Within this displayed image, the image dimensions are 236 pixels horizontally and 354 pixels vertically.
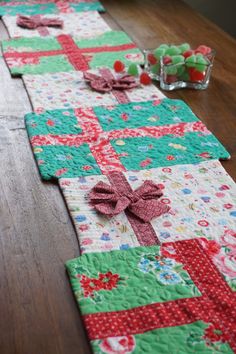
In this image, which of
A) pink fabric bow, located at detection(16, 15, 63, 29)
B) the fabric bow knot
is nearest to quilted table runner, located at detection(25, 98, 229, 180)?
the fabric bow knot

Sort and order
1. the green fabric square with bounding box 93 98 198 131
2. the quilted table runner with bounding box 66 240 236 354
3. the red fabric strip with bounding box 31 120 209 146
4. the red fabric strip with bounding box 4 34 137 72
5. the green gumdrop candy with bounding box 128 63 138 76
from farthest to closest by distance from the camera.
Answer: the red fabric strip with bounding box 4 34 137 72 < the green gumdrop candy with bounding box 128 63 138 76 < the green fabric square with bounding box 93 98 198 131 < the red fabric strip with bounding box 31 120 209 146 < the quilted table runner with bounding box 66 240 236 354

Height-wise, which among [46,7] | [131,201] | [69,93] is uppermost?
[131,201]

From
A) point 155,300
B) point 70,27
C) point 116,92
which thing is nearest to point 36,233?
point 155,300

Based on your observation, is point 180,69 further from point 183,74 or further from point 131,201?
point 131,201

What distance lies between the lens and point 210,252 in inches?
53.5

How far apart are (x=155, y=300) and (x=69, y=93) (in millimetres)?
1080

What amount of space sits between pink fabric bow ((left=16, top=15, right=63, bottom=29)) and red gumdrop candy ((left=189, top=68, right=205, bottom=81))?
83 cm

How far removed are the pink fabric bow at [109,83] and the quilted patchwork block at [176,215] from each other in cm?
57

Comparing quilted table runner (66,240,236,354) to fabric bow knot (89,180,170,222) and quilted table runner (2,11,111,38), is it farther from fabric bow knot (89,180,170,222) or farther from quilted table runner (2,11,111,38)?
quilted table runner (2,11,111,38)

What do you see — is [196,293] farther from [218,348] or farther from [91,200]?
[91,200]

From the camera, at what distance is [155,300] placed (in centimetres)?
121

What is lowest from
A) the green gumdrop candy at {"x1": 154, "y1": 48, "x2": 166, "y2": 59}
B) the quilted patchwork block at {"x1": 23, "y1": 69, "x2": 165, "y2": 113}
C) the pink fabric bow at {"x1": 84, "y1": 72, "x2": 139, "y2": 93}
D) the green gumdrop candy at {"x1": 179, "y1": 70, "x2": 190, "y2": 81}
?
the quilted patchwork block at {"x1": 23, "y1": 69, "x2": 165, "y2": 113}

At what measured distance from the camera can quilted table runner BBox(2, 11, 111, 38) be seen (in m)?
2.66

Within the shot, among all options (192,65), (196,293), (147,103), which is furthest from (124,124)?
(196,293)
